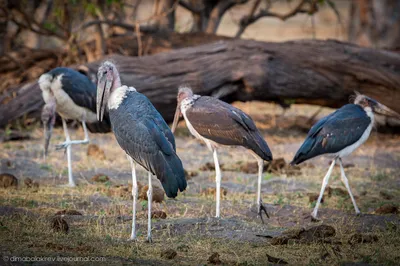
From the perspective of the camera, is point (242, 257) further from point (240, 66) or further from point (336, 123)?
point (240, 66)

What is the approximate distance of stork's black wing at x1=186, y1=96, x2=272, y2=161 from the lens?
5801mm

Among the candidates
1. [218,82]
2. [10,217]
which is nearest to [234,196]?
[10,217]

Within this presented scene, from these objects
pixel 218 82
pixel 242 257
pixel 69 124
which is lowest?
pixel 242 257

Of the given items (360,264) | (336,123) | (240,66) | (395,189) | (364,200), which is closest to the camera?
(360,264)

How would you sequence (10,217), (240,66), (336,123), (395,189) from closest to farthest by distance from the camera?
(10,217), (336,123), (395,189), (240,66)

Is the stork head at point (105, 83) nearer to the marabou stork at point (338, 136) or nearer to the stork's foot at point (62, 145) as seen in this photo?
the marabou stork at point (338, 136)

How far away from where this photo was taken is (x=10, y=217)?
17.1ft

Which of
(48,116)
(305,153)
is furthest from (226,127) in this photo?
(48,116)

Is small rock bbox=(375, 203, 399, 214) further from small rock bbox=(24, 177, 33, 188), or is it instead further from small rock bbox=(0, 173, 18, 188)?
small rock bbox=(0, 173, 18, 188)

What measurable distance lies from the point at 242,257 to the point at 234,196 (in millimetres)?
2165

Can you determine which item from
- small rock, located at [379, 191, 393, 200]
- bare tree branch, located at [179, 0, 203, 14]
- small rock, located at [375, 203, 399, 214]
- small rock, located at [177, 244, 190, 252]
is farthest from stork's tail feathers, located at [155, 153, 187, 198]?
bare tree branch, located at [179, 0, 203, 14]

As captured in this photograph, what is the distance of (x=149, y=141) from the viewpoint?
4828mm

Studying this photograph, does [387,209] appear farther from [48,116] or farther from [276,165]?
[48,116]

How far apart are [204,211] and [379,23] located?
9064 mm
